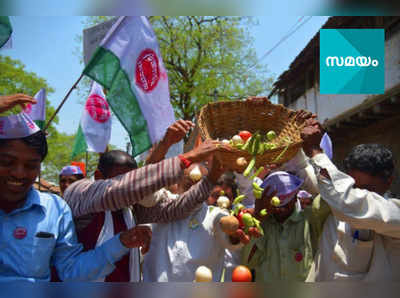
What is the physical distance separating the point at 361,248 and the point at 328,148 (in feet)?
3.76

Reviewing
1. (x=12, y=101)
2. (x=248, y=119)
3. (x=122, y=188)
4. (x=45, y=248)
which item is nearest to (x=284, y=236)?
(x=248, y=119)

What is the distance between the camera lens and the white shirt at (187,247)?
7.88ft

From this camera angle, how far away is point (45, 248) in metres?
1.52

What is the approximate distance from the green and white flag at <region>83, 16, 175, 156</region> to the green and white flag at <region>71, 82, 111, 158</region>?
4.76 ft

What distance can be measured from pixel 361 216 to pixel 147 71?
248 cm

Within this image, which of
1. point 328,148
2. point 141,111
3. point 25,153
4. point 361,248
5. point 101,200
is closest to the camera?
point 25,153

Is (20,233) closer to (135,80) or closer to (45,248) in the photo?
(45,248)

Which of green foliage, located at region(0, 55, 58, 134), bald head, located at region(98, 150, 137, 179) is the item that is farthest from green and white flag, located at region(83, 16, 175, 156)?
green foliage, located at region(0, 55, 58, 134)

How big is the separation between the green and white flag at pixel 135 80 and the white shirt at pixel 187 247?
3.27ft

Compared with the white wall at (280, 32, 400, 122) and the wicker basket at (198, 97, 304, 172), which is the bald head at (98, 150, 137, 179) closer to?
the wicker basket at (198, 97, 304, 172)

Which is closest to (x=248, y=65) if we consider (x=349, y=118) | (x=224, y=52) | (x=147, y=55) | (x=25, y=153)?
(x=224, y=52)

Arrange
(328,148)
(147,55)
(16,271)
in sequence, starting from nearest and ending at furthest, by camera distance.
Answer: (16,271), (328,148), (147,55)

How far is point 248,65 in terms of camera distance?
1571 centimetres

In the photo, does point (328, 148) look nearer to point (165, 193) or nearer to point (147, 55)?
point (165, 193)
